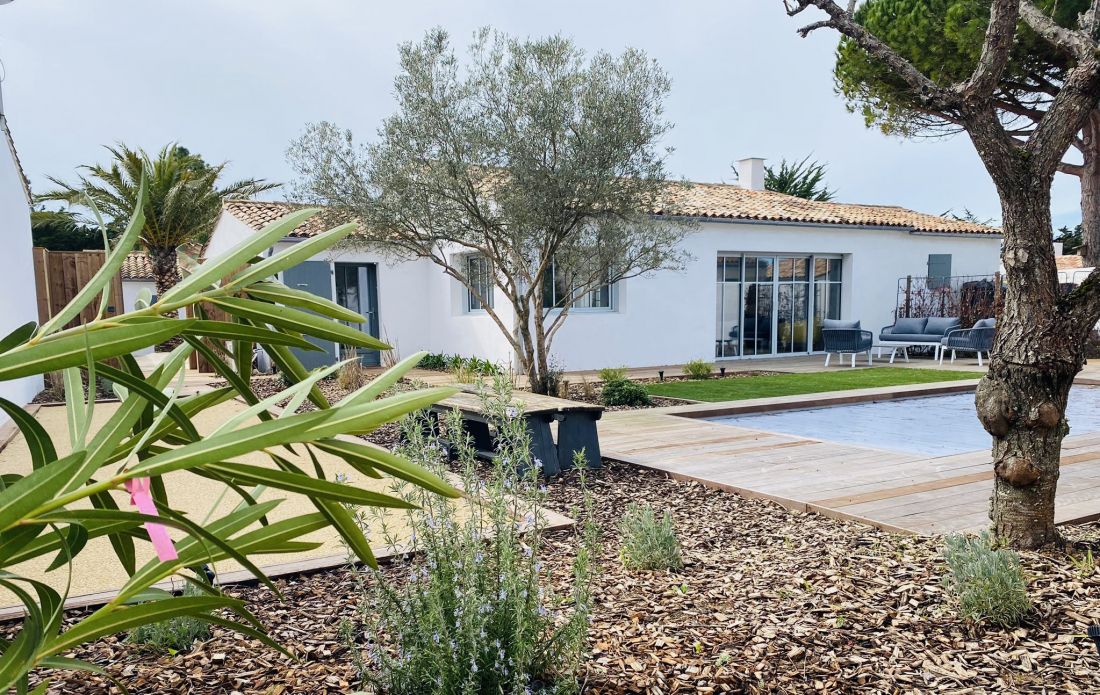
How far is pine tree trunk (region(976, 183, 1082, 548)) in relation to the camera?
125 inches

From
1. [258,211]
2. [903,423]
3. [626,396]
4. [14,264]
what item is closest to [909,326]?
[903,423]

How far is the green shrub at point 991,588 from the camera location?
264 centimetres

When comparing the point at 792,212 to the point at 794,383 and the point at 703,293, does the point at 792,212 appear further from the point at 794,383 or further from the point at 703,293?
the point at 794,383

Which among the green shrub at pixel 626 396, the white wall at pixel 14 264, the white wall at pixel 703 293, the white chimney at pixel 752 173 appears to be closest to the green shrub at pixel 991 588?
the green shrub at pixel 626 396

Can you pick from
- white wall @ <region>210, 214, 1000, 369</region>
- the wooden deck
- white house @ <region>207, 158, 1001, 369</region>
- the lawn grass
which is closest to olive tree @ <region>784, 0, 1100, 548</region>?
the wooden deck

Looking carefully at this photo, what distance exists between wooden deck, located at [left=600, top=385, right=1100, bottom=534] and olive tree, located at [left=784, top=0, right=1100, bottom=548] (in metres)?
0.64

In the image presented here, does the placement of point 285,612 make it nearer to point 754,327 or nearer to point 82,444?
point 82,444

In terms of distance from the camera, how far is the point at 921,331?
52.1 feet

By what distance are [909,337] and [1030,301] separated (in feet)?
45.6

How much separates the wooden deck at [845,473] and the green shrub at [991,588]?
108cm

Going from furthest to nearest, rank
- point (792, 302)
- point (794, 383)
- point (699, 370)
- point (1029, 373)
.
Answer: point (792, 302), point (699, 370), point (794, 383), point (1029, 373)

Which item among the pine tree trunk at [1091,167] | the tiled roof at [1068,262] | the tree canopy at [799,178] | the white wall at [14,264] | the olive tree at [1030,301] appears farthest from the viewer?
the tree canopy at [799,178]

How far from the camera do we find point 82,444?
0.73 metres

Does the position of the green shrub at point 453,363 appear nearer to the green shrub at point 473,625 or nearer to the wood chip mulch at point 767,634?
the wood chip mulch at point 767,634
